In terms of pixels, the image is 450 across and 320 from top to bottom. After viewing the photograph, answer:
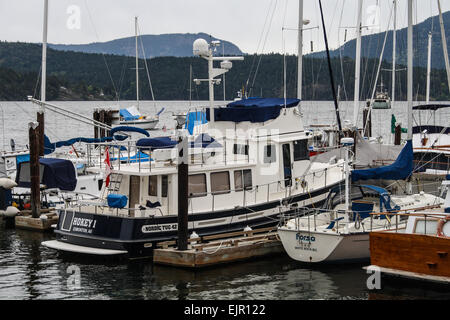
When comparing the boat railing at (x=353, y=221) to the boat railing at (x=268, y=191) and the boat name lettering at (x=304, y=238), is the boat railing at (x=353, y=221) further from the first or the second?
the boat railing at (x=268, y=191)

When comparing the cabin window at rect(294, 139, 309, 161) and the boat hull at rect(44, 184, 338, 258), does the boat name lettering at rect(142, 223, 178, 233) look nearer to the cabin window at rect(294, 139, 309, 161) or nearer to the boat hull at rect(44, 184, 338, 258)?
the boat hull at rect(44, 184, 338, 258)

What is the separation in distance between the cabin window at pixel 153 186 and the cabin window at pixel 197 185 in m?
1.02

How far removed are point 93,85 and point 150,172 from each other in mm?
152713

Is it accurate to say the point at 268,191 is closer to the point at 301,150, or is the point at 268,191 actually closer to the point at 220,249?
the point at 301,150

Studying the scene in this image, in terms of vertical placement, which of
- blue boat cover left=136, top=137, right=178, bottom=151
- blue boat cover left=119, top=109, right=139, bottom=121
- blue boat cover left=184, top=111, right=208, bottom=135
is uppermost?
blue boat cover left=119, top=109, right=139, bottom=121

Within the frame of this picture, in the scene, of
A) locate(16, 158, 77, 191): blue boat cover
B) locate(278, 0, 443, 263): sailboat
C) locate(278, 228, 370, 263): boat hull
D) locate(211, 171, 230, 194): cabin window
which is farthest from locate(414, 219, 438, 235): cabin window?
locate(16, 158, 77, 191): blue boat cover

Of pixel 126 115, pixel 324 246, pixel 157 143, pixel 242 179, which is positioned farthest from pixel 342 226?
pixel 126 115

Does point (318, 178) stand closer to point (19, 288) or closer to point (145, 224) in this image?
point (145, 224)

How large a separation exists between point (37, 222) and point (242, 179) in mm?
7955

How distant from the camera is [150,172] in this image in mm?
18531

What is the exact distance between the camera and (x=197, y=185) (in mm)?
19328

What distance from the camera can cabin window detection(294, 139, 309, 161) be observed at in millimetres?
21891

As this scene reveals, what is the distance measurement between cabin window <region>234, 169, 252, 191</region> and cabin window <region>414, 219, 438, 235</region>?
6038 millimetres

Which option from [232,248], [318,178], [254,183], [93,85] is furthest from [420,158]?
[93,85]
